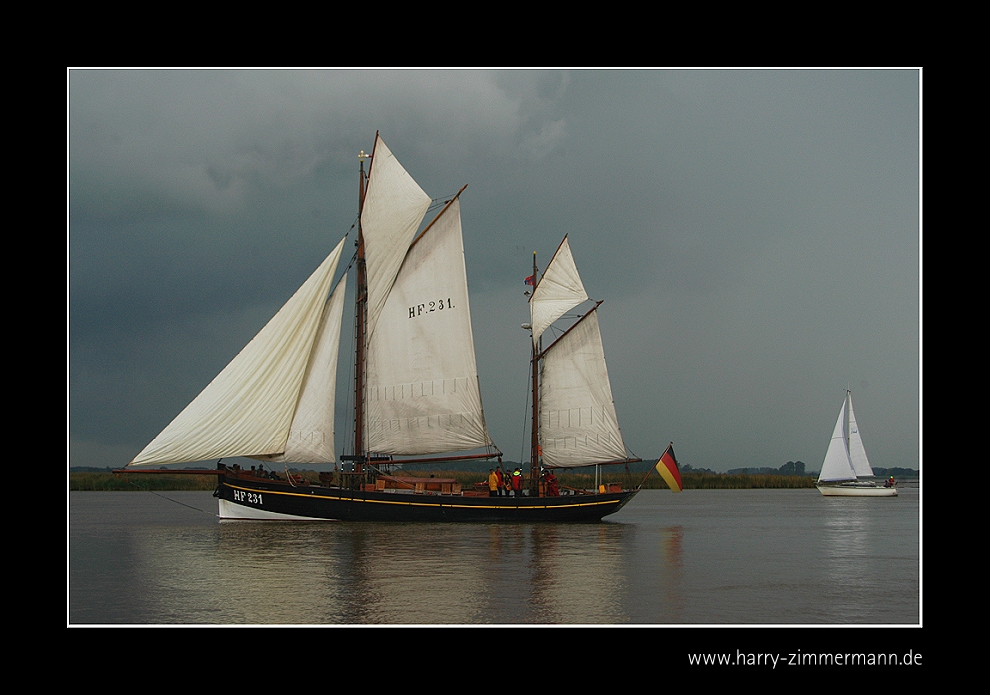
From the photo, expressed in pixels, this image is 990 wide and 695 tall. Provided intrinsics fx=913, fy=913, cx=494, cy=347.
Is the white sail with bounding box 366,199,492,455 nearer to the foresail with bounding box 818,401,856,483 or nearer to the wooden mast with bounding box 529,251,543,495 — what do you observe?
the wooden mast with bounding box 529,251,543,495

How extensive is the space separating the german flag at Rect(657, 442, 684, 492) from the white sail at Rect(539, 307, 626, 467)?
323cm

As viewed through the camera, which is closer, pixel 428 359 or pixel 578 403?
pixel 428 359

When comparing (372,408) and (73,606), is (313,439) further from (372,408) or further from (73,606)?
(73,606)

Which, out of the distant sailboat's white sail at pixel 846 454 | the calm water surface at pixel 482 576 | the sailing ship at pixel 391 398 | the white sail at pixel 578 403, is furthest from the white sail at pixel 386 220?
the distant sailboat's white sail at pixel 846 454

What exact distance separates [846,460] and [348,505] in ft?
201

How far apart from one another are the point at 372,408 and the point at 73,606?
24.7 meters

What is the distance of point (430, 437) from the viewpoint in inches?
1794

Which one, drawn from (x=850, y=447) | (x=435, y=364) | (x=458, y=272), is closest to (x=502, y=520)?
(x=435, y=364)

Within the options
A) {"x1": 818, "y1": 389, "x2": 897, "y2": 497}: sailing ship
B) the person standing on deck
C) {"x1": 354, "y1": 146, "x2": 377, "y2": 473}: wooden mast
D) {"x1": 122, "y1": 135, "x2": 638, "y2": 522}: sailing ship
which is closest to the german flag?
{"x1": 122, "y1": 135, "x2": 638, "y2": 522}: sailing ship

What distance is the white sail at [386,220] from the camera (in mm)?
46250

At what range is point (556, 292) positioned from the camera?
49625mm

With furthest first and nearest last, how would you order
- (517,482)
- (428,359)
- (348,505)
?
(517,482) < (428,359) < (348,505)

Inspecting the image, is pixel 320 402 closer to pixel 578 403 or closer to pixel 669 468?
pixel 578 403

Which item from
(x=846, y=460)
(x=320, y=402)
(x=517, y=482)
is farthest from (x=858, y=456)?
(x=320, y=402)
